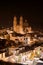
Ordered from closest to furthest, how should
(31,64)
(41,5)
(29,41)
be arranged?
(31,64) < (29,41) < (41,5)

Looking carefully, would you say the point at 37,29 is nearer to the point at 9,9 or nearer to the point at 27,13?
the point at 27,13

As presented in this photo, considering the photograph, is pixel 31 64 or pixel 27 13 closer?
pixel 31 64

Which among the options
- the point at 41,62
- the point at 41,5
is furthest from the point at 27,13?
the point at 41,62

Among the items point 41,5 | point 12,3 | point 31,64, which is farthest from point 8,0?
point 31,64

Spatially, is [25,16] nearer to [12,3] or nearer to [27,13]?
[27,13]

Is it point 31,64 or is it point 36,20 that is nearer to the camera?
point 31,64

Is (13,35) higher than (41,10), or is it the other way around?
(41,10)

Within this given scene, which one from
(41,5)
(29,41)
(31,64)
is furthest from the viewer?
(41,5)

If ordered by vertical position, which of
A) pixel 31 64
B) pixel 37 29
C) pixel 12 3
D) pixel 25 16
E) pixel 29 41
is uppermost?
pixel 12 3

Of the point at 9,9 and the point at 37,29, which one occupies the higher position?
the point at 9,9
